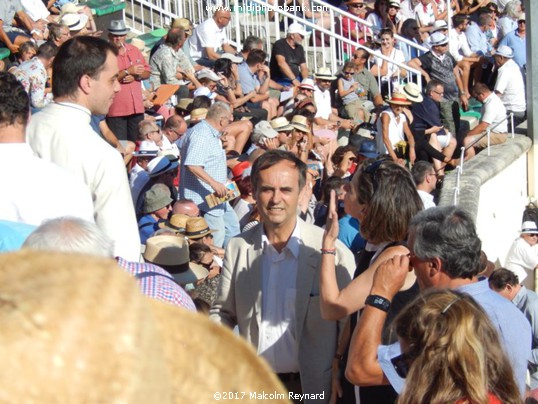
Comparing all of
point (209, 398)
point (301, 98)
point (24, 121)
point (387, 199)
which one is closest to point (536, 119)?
point (301, 98)

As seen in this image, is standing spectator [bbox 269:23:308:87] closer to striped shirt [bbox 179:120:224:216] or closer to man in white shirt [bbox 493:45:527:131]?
man in white shirt [bbox 493:45:527:131]

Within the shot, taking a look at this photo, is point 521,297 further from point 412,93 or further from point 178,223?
point 412,93

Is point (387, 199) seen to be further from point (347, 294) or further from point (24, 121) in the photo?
point (24, 121)

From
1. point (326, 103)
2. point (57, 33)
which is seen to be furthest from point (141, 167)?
point (326, 103)

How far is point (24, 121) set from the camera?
11.3 ft

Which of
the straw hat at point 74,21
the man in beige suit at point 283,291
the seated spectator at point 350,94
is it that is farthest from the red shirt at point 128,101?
the man in beige suit at point 283,291

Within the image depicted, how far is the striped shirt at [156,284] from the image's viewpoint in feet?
9.60

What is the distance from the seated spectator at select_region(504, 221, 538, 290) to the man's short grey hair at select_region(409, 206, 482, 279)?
684cm

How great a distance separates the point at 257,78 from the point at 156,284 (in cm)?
990

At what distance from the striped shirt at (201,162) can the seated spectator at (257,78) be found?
4.14 metres

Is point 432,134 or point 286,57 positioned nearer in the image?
point 432,134

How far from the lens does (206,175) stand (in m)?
7.89

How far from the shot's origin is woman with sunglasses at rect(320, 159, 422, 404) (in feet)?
12.2

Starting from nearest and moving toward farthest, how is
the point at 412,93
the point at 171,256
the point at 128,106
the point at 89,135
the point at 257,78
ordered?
the point at 89,135 < the point at 171,256 < the point at 128,106 < the point at 412,93 < the point at 257,78
